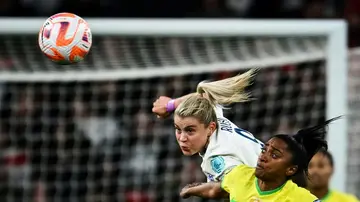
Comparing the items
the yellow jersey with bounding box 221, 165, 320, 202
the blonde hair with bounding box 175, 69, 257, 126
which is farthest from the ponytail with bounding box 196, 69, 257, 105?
the yellow jersey with bounding box 221, 165, 320, 202

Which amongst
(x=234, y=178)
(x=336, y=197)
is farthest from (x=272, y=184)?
(x=336, y=197)

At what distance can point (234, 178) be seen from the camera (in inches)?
207

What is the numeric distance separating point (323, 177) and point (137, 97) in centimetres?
218

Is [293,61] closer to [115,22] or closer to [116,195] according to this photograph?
[115,22]

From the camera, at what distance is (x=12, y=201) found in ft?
30.6

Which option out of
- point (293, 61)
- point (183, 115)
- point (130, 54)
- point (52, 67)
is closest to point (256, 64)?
point (293, 61)

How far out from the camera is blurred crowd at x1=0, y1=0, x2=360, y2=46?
955 centimetres

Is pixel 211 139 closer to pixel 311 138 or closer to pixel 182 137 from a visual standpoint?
pixel 182 137

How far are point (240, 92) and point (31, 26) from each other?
243 cm

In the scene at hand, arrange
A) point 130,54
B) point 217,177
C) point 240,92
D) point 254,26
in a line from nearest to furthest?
point 217,177 → point 240,92 → point 254,26 → point 130,54

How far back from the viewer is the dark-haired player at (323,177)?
7070mm

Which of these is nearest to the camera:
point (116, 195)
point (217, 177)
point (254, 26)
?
point (217, 177)

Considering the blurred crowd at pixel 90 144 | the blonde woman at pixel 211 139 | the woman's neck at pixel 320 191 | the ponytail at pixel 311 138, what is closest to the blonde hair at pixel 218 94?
the blonde woman at pixel 211 139

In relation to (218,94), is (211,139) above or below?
below
